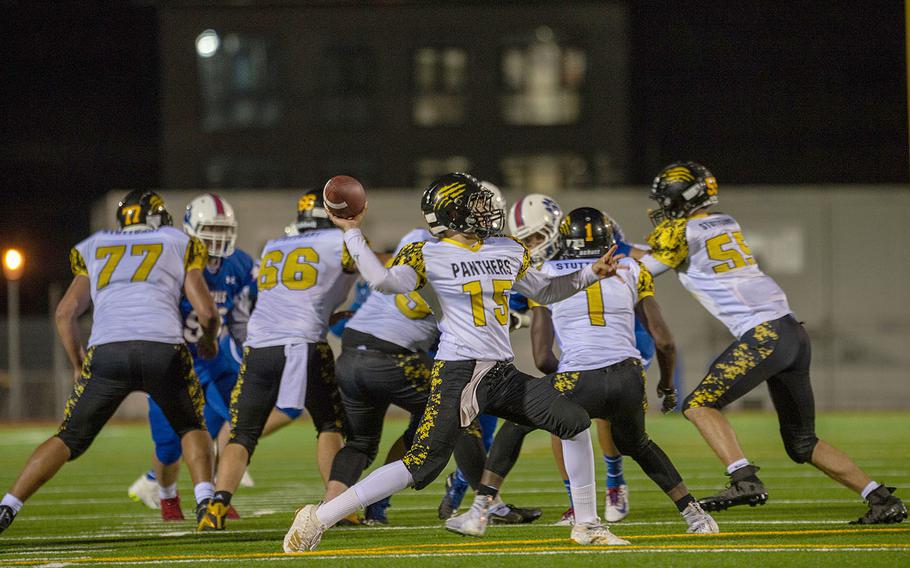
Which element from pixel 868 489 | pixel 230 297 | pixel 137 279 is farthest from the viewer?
pixel 230 297

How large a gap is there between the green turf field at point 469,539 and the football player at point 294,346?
520 mm

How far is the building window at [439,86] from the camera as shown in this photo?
31266mm

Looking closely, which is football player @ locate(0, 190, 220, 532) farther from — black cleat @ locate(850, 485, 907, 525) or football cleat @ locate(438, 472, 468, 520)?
black cleat @ locate(850, 485, 907, 525)

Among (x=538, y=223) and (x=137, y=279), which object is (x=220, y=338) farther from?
(x=538, y=223)

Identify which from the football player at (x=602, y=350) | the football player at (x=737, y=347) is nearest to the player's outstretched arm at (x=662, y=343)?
the football player at (x=602, y=350)

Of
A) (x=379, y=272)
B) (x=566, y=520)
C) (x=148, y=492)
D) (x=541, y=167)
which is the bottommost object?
(x=148, y=492)

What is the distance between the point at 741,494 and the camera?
6645 millimetres

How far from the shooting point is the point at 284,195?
2461cm

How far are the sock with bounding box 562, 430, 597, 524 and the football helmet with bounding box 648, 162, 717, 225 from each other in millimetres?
1814

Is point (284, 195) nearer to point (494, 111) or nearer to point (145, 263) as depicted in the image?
point (494, 111)

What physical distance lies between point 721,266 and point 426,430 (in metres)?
2.16

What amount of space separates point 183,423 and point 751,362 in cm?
296

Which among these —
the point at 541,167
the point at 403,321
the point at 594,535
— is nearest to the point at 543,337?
the point at 403,321

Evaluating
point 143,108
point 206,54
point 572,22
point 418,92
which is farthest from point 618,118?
point 143,108
